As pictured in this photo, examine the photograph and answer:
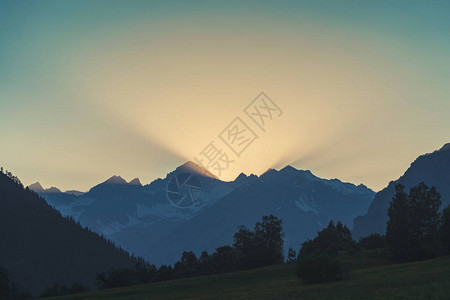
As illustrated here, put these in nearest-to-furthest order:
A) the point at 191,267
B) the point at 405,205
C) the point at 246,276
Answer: the point at 246,276 → the point at 405,205 → the point at 191,267

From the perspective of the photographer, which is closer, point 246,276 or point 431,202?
point 246,276

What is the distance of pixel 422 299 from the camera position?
35.2 meters

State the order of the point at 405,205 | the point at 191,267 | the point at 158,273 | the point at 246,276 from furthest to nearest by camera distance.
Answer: the point at 191,267
the point at 158,273
the point at 405,205
the point at 246,276

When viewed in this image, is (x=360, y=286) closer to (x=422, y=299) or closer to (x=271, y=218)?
(x=422, y=299)

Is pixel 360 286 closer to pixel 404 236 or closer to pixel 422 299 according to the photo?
pixel 422 299

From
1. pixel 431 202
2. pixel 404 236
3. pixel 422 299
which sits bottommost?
pixel 422 299

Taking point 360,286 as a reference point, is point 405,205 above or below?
above

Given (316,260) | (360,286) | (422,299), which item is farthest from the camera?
(316,260)

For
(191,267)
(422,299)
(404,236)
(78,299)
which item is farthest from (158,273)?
(422,299)

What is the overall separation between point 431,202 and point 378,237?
3840 centimetres

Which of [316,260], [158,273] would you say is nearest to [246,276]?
[316,260]

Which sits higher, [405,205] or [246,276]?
[405,205]

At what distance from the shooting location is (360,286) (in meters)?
49.1

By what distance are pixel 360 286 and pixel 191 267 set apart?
298 feet
